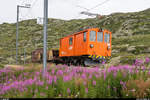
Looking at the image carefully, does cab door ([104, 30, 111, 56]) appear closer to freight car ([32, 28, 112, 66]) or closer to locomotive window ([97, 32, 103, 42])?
freight car ([32, 28, 112, 66])

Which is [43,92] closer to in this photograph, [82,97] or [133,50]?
[82,97]

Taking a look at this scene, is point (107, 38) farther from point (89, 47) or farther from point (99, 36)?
point (89, 47)

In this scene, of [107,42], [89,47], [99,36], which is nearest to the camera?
[89,47]

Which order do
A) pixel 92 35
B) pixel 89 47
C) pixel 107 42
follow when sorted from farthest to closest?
1. pixel 107 42
2. pixel 92 35
3. pixel 89 47

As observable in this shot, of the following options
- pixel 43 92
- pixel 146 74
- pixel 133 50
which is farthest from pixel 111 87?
pixel 133 50

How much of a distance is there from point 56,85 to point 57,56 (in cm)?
1806

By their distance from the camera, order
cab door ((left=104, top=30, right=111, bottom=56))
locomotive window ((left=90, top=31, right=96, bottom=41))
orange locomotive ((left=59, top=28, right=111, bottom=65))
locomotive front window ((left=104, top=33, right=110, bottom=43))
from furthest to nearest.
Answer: locomotive front window ((left=104, top=33, right=110, bottom=43))
cab door ((left=104, top=30, right=111, bottom=56))
locomotive window ((left=90, top=31, right=96, bottom=41))
orange locomotive ((left=59, top=28, right=111, bottom=65))

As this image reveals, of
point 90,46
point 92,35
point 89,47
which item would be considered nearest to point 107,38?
point 92,35

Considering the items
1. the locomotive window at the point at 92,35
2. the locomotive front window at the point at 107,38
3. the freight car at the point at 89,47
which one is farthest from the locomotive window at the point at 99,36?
the locomotive front window at the point at 107,38

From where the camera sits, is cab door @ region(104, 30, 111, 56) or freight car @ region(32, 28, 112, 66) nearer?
freight car @ region(32, 28, 112, 66)

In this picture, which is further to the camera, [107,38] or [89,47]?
[107,38]

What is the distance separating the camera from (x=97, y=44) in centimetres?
1455

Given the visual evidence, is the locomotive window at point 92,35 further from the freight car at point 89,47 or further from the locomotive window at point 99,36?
the locomotive window at point 99,36

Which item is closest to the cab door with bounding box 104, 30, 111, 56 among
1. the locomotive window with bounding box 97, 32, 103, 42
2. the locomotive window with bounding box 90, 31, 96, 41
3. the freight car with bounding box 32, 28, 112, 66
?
the freight car with bounding box 32, 28, 112, 66
